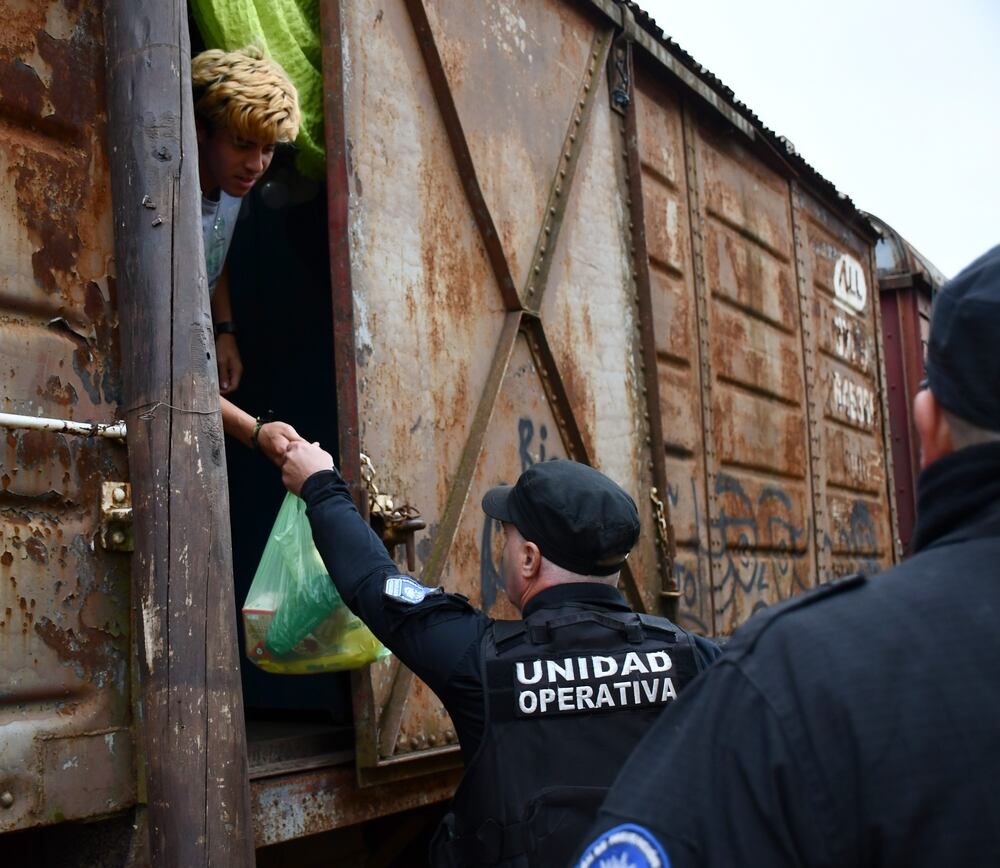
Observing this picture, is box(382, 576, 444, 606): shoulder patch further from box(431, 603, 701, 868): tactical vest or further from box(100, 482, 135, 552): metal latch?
box(100, 482, 135, 552): metal latch

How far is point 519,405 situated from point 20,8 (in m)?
1.86

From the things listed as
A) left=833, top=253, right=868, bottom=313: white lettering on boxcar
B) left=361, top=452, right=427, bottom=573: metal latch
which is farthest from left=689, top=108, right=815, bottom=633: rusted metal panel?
left=361, top=452, right=427, bottom=573: metal latch

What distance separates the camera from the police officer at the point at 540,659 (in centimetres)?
205

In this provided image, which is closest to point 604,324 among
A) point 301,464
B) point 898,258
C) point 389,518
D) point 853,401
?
point 389,518

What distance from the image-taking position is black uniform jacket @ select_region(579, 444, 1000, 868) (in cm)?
91

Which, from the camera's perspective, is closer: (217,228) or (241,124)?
(241,124)

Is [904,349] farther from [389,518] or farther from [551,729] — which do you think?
[551,729]

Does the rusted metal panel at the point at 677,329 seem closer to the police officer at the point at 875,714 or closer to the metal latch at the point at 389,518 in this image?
the metal latch at the point at 389,518

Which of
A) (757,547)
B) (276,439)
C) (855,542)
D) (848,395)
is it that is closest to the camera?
(276,439)

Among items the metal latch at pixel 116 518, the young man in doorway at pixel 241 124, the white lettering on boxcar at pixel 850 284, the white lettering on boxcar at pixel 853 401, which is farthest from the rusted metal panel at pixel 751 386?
the metal latch at pixel 116 518

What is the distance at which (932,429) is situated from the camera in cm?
107

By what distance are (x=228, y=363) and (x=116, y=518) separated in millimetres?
1105

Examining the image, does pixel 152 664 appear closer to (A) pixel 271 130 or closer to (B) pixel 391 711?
(B) pixel 391 711

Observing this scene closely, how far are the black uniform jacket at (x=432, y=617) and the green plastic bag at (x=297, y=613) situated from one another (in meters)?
0.25
